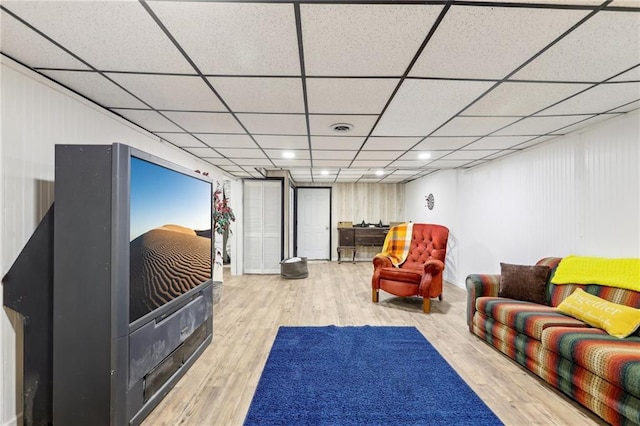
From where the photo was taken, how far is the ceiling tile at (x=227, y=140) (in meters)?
3.11

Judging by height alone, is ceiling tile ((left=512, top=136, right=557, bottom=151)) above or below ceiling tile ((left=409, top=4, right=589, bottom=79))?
below

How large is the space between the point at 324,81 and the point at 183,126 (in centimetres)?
170

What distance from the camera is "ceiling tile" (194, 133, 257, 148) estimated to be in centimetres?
311

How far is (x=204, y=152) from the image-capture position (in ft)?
12.8

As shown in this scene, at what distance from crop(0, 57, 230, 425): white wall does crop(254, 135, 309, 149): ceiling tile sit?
169 centimetres

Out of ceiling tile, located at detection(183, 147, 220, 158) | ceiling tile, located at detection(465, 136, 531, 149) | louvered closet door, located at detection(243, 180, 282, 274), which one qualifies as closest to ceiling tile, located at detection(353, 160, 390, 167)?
ceiling tile, located at detection(465, 136, 531, 149)

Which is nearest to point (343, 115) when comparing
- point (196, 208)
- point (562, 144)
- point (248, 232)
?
point (196, 208)

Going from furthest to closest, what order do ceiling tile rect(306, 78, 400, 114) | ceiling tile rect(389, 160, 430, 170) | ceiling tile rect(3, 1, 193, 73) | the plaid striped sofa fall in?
ceiling tile rect(389, 160, 430, 170) < ceiling tile rect(306, 78, 400, 114) < the plaid striped sofa < ceiling tile rect(3, 1, 193, 73)

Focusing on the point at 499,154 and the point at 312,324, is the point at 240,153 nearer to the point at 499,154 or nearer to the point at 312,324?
the point at 312,324

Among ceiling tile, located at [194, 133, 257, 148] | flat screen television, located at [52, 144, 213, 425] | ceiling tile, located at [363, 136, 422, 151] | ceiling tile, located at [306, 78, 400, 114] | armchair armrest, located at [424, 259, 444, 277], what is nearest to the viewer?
flat screen television, located at [52, 144, 213, 425]

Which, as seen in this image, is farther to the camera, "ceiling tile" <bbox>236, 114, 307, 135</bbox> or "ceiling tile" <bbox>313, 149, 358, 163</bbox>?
"ceiling tile" <bbox>313, 149, 358, 163</bbox>

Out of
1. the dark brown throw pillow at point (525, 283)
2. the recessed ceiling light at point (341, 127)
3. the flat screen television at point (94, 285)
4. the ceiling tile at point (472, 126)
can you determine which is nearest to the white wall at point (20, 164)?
the flat screen television at point (94, 285)

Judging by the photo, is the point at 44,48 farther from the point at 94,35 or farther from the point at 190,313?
the point at 190,313

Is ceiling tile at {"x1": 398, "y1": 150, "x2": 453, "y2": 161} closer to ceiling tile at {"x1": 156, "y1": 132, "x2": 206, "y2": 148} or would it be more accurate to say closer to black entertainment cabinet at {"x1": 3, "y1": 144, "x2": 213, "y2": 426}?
ceiling tile at {"x1": 156, "y1": 132, "x2": 206, "y2": 148}
